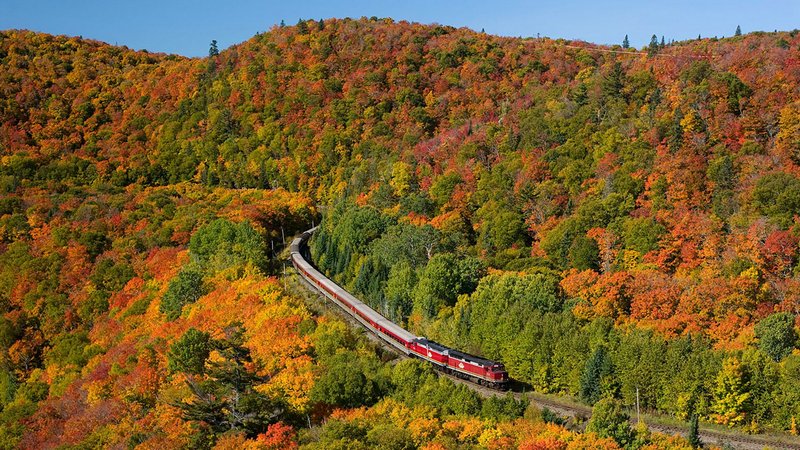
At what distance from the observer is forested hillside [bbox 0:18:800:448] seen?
5181 centimetres

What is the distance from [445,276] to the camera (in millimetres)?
64562

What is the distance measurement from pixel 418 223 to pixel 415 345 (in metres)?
23.4

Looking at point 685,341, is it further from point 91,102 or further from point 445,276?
point 91,102

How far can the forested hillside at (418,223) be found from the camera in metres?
51.8

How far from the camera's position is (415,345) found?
5794 centimetres

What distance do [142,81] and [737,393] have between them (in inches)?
4963

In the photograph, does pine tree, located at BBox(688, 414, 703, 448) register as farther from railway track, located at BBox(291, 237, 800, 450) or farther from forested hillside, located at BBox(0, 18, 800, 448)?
forested hillside, located at BBox(0, 18, 800, 448)

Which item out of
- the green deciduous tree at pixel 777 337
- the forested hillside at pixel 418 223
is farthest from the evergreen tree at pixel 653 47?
the green deciduous tree at pixel 777 337

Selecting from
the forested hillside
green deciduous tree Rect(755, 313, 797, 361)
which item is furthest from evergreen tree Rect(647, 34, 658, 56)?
green deciduous tree Rect(755, 313, 797, 361)

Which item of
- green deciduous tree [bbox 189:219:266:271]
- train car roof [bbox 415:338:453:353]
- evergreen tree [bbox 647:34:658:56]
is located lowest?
train car roof [bbox 415:338:453:353]

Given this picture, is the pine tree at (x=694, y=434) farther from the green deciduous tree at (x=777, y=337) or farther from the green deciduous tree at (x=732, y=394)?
the green deciduous tree at (x=777, y=337)

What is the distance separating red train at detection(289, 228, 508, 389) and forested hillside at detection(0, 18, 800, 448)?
3141 mm

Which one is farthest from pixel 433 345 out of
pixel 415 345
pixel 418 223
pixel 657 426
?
pixel 418 223

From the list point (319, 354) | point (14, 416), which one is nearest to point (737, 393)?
point (319, 354)
